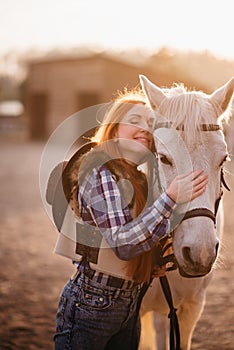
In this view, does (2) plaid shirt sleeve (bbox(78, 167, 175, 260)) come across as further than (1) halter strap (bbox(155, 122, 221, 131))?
No

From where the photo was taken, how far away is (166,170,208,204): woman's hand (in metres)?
2.12

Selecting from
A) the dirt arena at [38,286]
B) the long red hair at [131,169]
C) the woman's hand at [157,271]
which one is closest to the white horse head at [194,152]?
the long red hair at [131,169]

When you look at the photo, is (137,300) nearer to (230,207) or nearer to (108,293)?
(108,293)

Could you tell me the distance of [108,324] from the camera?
232cm

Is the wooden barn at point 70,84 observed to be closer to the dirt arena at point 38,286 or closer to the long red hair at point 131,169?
the dirt arena at point 38,286

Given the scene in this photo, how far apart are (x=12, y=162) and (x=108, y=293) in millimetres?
18588

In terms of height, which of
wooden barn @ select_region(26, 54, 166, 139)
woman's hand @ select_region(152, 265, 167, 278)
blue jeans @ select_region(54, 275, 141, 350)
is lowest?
wooden barn @ select_region(26, 54, 166, 139)

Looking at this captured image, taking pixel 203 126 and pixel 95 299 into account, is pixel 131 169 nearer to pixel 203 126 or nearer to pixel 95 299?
pixel 203 126

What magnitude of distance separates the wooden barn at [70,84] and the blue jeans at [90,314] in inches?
895

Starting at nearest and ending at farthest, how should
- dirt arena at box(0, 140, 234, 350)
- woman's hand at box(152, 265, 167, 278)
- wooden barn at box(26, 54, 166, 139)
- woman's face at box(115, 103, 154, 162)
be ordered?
1. woman's face at box(115, 103, 154, 162)
2. woman's hand at box(152, 265, 167, 278)
3. dirt arena at box(0, 140, 234, 350)
4. wooden barn at box(26, 54, 166, 139)

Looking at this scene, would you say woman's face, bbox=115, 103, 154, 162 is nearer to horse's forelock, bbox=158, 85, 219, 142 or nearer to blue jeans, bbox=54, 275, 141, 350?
horse's forelock, bbox=158, 85, 219, 142

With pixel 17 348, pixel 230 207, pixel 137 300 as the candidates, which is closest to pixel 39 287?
pixel 17 348

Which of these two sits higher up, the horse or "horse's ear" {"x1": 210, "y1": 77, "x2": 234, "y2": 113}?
"horse's ear" {"x1": 210, "y1": 77, "x2": 234, "y2": 113}

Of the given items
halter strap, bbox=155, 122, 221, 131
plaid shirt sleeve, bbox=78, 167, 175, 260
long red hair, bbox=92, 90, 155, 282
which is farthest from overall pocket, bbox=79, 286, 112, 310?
halter strap, bbox=155, 122, 221, 131
